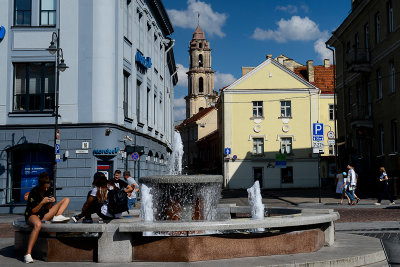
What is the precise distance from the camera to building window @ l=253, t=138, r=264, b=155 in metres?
53.9

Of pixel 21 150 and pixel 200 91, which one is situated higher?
pixel 200 91

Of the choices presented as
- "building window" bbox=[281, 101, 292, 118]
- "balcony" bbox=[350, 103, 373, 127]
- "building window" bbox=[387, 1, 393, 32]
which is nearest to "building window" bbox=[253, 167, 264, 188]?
"building window" bbox=[281, 101, 292, 118]

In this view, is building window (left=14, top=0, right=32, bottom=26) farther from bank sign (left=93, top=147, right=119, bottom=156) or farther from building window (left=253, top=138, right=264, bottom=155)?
building window (left=253, top=138, right=264, bottom=155)

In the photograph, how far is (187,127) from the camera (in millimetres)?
98250

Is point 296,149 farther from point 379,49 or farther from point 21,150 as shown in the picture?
point 21,150

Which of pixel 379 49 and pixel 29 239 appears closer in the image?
pixel 29 239

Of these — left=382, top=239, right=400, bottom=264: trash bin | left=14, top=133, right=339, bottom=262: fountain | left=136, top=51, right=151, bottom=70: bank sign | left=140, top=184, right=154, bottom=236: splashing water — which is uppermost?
left=136, top=51, right=151, bottom=70: bank sign

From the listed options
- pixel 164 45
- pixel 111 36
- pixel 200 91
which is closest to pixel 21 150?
pixel 111 36

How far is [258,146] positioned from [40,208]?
45611 mm

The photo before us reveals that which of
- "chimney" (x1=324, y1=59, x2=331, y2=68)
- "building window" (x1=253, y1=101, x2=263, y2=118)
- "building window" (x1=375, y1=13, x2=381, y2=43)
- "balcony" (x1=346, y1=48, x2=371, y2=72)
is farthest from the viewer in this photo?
"chimney" (x1=324, y1=59, x2=331, y2=68)

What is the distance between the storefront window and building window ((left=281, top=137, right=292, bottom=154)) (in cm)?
3316

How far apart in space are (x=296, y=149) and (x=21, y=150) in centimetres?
3440

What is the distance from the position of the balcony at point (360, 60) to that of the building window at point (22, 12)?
66.0 ft

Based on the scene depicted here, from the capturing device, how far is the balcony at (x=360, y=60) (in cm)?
3375
